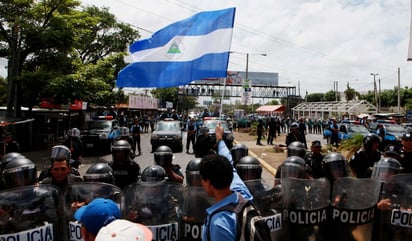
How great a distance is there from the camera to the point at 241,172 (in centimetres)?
417

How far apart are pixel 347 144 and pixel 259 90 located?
55.8m

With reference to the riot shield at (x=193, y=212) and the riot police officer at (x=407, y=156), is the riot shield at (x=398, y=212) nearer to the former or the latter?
the riot shield at (x=193, y=212)

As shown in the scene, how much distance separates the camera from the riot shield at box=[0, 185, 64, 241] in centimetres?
284

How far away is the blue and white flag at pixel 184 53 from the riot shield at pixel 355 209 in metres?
2.81

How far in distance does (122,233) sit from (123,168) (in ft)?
11.3

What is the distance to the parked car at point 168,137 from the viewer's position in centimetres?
1830

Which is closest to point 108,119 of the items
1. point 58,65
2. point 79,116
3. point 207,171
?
point 58,65

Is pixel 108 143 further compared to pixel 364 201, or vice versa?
pixel 108 143

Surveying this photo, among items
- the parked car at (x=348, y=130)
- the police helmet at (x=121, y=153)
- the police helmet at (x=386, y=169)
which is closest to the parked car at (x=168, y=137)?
the parked car at (x=348, y=130)

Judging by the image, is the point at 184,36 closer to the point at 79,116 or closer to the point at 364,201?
the point at 364,201

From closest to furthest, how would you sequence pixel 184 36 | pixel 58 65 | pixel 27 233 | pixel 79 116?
pixel 27 233 < pixel 184 36 < pixel 58 65 < pixel 79 116

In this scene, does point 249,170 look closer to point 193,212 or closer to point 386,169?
point 193,212

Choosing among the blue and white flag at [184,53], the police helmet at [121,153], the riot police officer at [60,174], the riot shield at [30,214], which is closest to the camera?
the riot shield at [30,214]

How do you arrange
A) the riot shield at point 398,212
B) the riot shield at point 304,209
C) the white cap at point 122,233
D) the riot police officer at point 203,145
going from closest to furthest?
the white cap at point 122,233, the riot shield at point 398,212, the riot shield at point 304,209, the riot police officer at point 203,145
